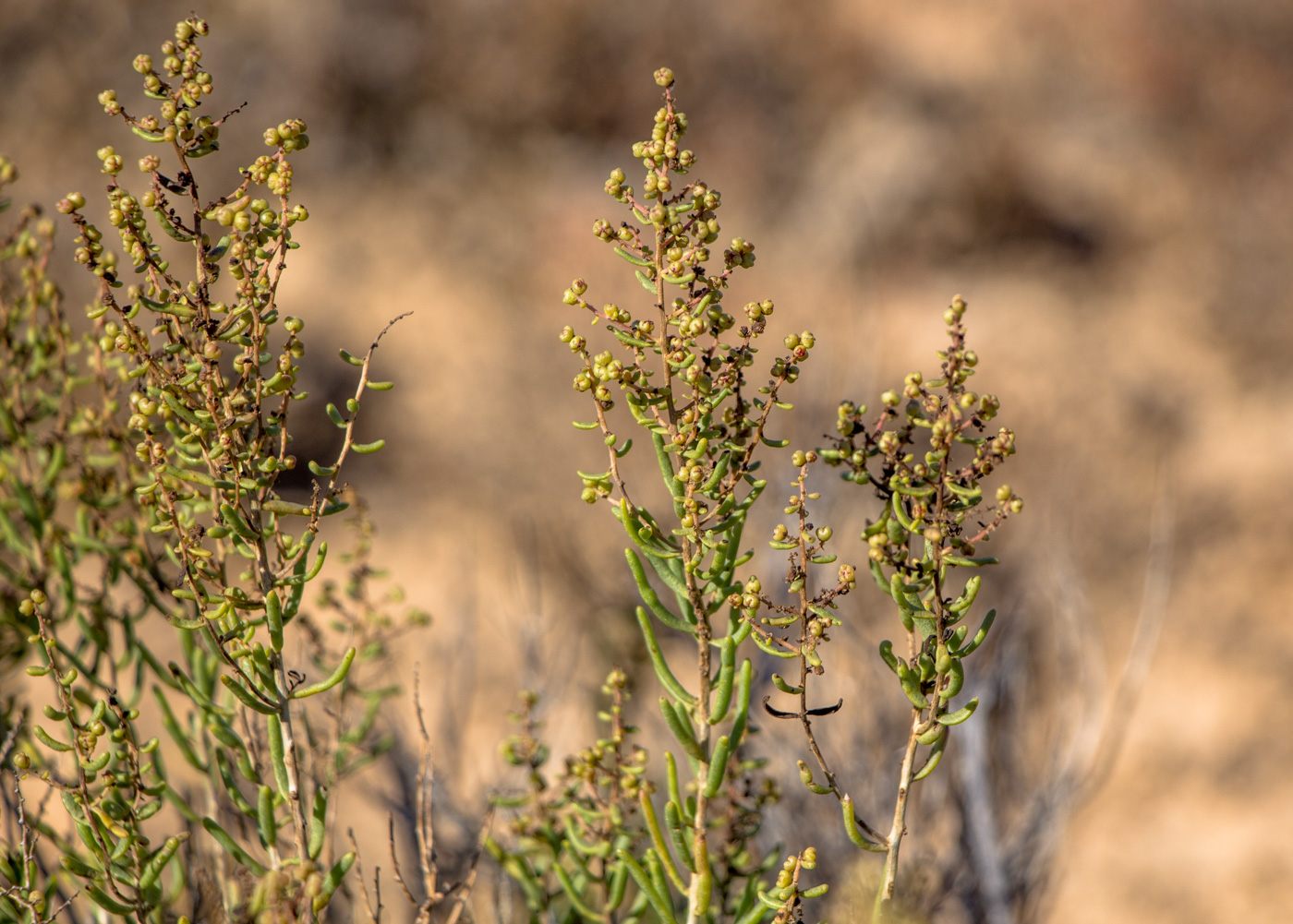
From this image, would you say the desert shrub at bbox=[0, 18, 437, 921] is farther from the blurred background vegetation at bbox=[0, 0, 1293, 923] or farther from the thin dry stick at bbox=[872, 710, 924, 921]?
the blurred background vegetation at bbox=[0, 0, 1293, 923]

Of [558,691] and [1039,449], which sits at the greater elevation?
[1039,449]

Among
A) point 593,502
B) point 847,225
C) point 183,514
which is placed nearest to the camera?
point 593,502

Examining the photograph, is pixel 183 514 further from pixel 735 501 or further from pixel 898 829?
pixel 898 829

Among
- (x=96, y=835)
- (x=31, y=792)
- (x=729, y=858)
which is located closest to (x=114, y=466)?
(x=96, y=835)

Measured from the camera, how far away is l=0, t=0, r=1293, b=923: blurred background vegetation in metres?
6.11

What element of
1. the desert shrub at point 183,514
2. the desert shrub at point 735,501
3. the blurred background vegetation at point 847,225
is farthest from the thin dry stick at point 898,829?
the blurred background vegetation at point 847,225

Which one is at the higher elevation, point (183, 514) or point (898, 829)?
point (183, 514)

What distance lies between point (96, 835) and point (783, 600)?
6.37 feet

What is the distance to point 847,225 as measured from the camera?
6797 mm

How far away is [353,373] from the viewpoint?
267 inches

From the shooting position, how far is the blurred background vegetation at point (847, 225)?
6105 millimetres

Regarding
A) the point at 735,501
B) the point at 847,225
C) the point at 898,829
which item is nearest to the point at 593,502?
the point at 735,501

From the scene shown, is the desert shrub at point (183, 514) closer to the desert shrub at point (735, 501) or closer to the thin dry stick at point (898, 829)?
the desert shrub at point (735, 501)

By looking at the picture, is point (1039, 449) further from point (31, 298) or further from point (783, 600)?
point (31, 298)
